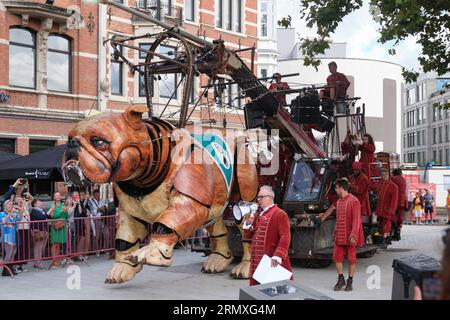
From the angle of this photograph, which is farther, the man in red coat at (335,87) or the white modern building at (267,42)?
the white modern building at (267,42)

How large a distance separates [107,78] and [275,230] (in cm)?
1693

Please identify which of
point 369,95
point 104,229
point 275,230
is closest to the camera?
point 275,230

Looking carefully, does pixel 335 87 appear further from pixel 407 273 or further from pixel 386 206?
pixel 407 273

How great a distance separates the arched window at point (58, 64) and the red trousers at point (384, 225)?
12.6 meters

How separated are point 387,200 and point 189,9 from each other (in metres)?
15.8

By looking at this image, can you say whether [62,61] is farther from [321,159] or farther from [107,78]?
[321,159]

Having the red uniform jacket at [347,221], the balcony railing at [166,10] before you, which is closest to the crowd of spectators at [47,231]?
the red uniform jacket at [347,221]

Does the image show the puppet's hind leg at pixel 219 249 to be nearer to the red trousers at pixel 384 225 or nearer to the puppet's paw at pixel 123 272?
the puppet's paw at pixel 123 272

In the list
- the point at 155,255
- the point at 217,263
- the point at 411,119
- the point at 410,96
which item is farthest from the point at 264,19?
the point at 411,119

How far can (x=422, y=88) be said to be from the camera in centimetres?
7938

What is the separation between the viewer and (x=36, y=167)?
12875mm

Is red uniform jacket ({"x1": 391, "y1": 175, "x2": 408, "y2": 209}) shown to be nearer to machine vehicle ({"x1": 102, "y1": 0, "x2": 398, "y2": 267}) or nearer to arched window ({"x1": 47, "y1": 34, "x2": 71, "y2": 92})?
machine vehicle ({"x1": 102, "y1": 0, "x2": 398, "y2": 267})

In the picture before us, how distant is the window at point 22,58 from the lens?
19.8 meters
